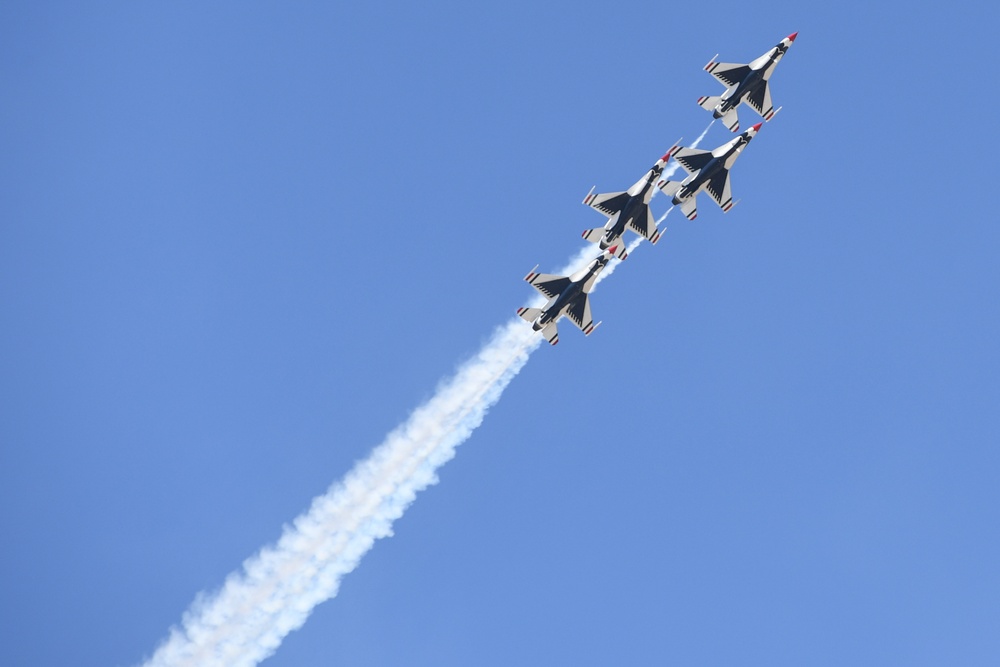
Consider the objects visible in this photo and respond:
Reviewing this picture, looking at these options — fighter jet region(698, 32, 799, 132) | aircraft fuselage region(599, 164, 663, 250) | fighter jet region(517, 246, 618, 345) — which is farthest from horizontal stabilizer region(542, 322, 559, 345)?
fighter jet region(698, 32, 799, 132)

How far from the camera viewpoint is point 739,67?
457 ft

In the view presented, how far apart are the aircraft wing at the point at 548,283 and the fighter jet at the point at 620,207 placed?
4.89 m

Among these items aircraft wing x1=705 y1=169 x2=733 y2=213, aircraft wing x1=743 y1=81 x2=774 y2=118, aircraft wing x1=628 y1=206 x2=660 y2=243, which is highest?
aircraft wing x1=743 y1=81 x2=774 y2=118

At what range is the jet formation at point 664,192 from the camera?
441ft

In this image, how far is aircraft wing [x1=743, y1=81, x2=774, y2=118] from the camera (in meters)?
140

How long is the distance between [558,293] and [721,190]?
21.1m

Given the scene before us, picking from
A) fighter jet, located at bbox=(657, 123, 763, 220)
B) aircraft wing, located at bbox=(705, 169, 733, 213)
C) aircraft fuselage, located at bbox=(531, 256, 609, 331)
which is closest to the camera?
aircraft fuselage, located at bbox=(531, 256, 609, 331)

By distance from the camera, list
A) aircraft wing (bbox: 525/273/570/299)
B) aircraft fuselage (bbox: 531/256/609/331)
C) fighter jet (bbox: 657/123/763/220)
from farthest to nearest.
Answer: fighter jet (bbox: 657/123/763/220)
aircraft wing (bbox: 525/273/570/299)
aircraft fuselage (bbox: 531/256/609/331)

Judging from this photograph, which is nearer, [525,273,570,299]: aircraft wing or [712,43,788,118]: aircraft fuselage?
[525,273,570,299]: aircraft wing

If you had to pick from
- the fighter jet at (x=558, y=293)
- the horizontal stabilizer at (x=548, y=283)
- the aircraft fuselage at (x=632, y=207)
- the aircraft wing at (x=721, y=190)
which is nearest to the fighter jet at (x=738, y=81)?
the aircraft wing at (x=721, y=190)

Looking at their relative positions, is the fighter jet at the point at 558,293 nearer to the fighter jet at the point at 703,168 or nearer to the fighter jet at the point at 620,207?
the fighter jet at the point at 620,207

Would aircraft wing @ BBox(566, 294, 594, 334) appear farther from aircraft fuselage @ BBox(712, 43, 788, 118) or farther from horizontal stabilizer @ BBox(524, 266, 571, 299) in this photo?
aircraft fuselage @ BBox(712, 43, 788, 118)

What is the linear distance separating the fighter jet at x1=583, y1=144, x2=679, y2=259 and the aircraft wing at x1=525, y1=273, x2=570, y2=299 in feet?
16.1

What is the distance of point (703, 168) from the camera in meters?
139
